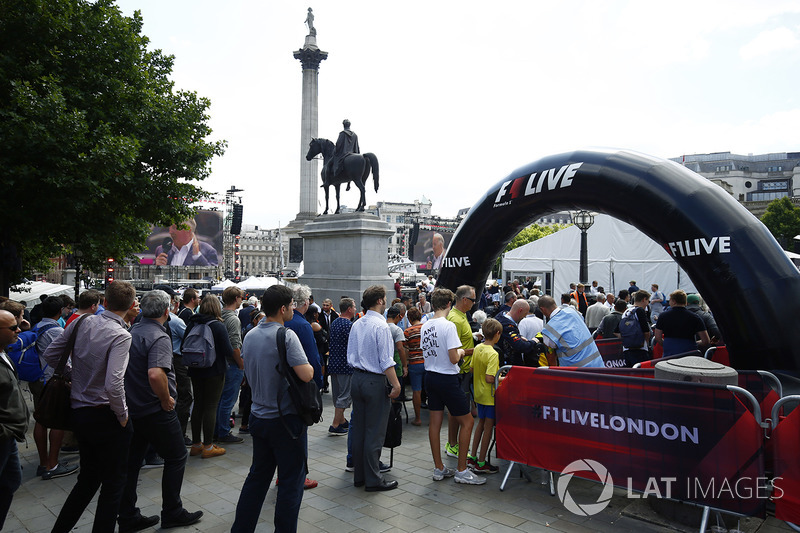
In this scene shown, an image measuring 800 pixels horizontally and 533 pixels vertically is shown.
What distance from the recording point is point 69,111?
11281 millimetres

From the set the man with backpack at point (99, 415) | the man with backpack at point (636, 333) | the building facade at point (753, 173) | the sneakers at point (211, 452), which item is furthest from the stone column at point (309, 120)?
the building facade at point (753, 173)

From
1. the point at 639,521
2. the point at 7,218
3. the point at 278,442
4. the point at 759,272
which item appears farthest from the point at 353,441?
the point at 7,218

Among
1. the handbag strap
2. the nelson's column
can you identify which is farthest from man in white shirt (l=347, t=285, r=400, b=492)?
the nelson's column

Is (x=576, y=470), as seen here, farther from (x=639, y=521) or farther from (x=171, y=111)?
(x=171, y=111)

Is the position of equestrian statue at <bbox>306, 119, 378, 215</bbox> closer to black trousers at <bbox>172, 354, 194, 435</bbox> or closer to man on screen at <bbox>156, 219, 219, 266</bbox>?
black trousers at <bbox>172, 354, 194, 435</bbox>

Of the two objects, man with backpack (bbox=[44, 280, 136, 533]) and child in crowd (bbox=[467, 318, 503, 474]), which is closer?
man with backpack (bbox=[44, 280, 136, 533])

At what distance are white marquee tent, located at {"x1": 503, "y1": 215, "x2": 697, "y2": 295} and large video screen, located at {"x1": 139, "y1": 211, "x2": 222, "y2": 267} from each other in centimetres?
3400

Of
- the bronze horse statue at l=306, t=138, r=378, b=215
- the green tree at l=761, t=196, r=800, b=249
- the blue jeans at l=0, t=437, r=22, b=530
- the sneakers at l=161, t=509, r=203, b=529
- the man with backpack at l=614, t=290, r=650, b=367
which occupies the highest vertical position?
the green tree at l=761, t=196, r=800, b=249

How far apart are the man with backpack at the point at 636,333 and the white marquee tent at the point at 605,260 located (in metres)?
15.0

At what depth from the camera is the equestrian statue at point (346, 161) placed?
54.8 ft

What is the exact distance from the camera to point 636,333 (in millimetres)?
8539

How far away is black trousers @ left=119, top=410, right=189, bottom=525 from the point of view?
4445mm

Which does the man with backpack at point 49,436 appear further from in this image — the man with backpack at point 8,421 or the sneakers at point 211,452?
the man with backpack at point 8,421

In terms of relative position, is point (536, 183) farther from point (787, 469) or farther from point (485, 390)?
point (787, 469)
